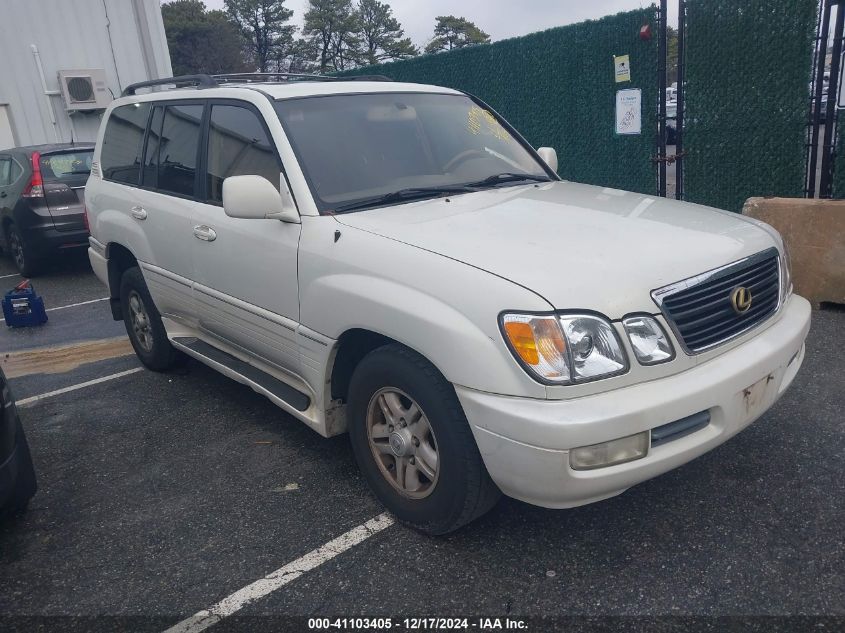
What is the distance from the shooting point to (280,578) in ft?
9.18

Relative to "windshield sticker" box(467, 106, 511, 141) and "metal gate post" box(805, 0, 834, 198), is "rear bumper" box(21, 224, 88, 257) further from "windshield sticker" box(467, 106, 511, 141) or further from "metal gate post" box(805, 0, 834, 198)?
"metal gate post" box(805, 0, 834, 198)

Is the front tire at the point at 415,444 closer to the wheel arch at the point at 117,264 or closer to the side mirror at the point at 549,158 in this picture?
the side mirror at the point at 549,158

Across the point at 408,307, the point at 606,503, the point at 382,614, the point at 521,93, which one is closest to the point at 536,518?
the point at 606,503

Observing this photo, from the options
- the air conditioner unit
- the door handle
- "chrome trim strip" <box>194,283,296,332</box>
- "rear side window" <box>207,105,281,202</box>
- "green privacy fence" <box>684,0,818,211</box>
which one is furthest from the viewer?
the air conditioner unit

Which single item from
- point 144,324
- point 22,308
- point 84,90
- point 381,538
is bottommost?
point 381,538

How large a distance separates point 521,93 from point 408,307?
24.8ft

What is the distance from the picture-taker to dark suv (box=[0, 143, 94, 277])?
→ 28.7ft

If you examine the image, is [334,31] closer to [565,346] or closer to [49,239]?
[49,239]

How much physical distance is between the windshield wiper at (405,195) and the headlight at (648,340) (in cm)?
135

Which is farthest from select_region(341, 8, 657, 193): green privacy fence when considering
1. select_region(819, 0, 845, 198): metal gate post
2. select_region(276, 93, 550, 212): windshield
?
select_region(276, 93, 550, 212): windshield

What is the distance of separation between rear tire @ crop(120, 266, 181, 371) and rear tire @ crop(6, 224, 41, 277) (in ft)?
15.2

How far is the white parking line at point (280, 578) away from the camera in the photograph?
260 centimetres

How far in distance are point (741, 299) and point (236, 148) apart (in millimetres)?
2584

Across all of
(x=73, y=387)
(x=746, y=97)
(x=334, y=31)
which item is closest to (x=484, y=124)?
(x=73, y=387)
